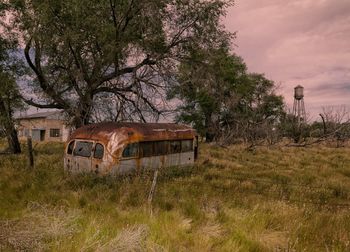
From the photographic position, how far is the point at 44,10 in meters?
Answer: 13.6

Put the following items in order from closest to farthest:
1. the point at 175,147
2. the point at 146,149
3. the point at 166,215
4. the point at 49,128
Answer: the point at 166,215, the point at 146,149, the point at 175,147, the point at 49,128

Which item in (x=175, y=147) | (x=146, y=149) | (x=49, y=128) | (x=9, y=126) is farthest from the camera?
(x=49, y=128)

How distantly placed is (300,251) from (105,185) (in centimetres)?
594

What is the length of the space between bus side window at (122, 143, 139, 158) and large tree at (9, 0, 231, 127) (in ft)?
15.7

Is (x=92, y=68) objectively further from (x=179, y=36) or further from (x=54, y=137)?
(x=54, y=137)

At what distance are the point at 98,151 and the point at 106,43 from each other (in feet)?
18.8

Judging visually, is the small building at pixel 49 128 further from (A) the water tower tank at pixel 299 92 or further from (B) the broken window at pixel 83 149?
(B) the broken window at pixel 83 149

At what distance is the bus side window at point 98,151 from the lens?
11.0 meters

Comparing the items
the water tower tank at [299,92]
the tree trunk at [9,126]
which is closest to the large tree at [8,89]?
the tree trunk at [9,126]

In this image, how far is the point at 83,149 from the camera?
38.1ft

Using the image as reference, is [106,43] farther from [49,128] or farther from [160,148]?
[49,128]

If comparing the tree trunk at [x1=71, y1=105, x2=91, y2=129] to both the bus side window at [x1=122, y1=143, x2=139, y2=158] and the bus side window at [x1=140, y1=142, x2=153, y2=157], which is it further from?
the bus side window at [x1=122, y1=143, x2=139, y2=158]

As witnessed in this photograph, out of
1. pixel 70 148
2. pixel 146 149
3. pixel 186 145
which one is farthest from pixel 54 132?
pixel 146 149

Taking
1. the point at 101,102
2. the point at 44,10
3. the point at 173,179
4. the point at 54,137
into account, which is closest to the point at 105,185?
the point at 173,179
